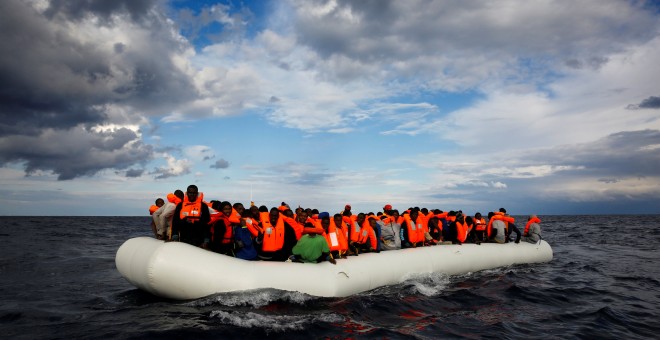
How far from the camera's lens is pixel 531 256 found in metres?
15.5

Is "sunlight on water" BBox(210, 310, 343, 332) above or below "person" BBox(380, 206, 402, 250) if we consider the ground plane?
below

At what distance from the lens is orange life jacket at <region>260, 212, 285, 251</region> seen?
29.5 feet

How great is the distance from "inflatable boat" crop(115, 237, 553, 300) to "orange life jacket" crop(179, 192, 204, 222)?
0.60 metres

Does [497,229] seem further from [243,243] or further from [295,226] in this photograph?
[243,243]

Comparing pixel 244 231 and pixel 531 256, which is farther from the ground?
pixel 244 231

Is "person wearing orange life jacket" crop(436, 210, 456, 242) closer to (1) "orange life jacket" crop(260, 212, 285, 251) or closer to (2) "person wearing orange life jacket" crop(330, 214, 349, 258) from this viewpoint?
(2) "person wearing orange life jacket" crop(330, 214, 349, 258)

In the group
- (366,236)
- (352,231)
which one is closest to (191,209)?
(352,231)

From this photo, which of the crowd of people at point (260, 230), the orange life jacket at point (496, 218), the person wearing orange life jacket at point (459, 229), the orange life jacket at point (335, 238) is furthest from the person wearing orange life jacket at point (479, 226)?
the orange life jacket at point (335, 238)

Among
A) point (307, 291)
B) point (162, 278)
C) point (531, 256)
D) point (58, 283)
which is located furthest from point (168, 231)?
point (531, 256)

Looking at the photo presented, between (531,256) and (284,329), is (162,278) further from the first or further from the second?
(531,256)

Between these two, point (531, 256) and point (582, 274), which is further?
point (531, 256)

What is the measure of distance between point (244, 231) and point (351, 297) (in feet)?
8.74

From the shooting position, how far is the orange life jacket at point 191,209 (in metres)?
8.15

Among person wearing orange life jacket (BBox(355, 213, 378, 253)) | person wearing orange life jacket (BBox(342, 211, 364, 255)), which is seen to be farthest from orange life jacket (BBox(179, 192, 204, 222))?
person wearing orange life jacket (BBox(355, 213, 378, 253))
